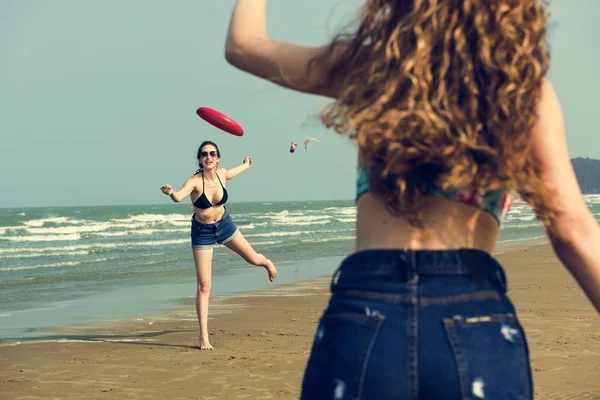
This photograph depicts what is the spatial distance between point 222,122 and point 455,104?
7.71 meters

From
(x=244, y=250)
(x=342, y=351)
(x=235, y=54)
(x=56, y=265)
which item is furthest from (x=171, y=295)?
(x=342, y=351)

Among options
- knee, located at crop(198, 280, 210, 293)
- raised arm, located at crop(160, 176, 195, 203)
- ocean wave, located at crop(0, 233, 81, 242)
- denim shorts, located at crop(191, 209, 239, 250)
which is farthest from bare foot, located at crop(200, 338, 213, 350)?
ocean wave, located at crop(0, 233, 81, 242)

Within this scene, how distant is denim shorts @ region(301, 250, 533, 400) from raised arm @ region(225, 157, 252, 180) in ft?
24.4

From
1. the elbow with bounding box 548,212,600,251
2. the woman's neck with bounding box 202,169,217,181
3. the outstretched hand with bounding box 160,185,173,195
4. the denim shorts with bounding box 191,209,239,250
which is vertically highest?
the woman's neck with bounding box 202,169,217,181

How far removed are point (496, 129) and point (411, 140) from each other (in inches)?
6.8

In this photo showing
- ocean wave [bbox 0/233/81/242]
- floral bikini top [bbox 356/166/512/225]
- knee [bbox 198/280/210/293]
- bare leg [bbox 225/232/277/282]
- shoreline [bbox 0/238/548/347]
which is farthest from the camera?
ocean wave [bbox 0/233/81/242]

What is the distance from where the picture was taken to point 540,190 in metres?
1.92

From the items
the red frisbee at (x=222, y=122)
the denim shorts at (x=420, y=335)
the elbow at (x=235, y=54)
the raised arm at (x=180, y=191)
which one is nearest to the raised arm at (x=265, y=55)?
the elbow at (x=235, y=54)

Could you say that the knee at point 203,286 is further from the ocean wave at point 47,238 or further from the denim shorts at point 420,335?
the ocean wave at point 47,238

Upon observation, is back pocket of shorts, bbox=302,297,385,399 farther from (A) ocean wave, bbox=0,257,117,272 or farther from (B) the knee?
(A) ocean wave, bbox=0,257,117,272

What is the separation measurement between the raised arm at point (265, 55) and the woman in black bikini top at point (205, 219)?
667 cm

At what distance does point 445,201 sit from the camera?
1.96m

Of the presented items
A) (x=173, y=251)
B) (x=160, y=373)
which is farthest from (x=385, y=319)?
(x=173, y=251)

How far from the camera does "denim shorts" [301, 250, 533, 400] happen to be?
6.05ft
